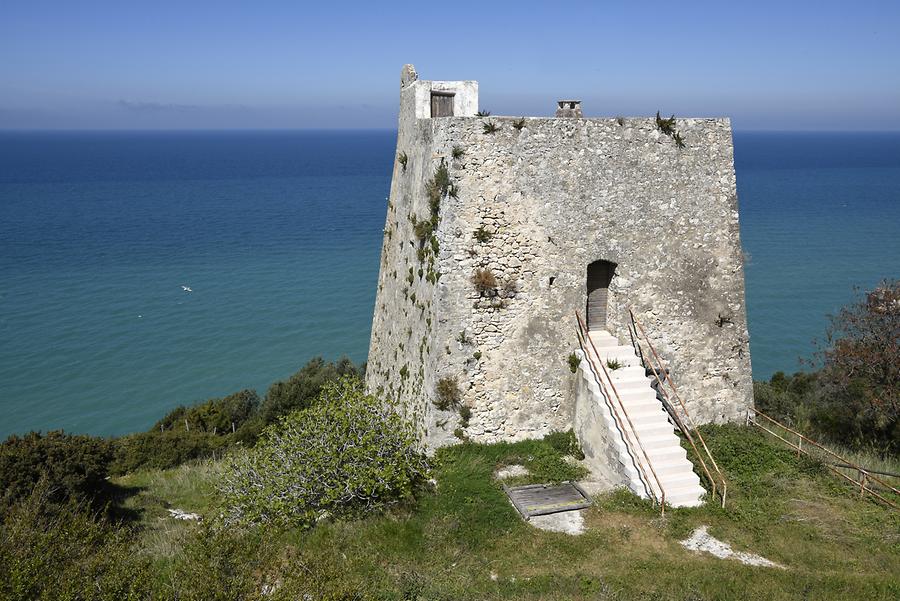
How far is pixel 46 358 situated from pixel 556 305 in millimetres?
41356

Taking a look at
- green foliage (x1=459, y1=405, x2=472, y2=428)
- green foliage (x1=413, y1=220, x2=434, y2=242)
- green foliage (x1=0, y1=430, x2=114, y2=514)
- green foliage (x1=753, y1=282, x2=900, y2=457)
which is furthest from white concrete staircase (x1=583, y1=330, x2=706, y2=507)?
green foliage (x1=0, y1=430, x2=114, y2=514)

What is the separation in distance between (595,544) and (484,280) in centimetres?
620

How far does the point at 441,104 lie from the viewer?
1773 centimetres

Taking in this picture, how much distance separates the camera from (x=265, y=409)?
31.1 m

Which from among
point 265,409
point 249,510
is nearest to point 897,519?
point 249,510

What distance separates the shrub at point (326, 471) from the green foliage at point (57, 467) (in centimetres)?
610

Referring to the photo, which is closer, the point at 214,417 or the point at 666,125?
the point at 666,125

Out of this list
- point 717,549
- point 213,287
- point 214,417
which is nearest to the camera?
point 717,549

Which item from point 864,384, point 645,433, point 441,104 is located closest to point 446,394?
point 645,433

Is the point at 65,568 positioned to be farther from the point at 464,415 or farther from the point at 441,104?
the point at 441,104

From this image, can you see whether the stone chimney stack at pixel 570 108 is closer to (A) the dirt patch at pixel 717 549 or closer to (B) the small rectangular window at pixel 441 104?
(B) the small rectangular window at pixel 441 104

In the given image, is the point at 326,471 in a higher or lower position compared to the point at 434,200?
lower

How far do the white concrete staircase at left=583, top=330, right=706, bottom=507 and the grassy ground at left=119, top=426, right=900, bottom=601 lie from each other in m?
0.48

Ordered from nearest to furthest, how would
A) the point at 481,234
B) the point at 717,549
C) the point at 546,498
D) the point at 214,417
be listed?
the point at 717,549, the point at 546,498, the point at 481,234, the point at 214,417
